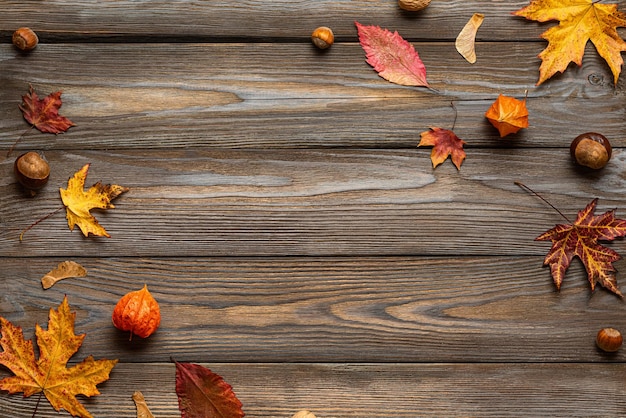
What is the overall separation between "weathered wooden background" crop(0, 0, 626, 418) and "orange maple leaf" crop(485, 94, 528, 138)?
0.13 feet

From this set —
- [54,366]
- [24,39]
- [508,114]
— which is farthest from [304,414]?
[24,39]

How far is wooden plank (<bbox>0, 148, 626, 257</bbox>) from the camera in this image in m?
1.33

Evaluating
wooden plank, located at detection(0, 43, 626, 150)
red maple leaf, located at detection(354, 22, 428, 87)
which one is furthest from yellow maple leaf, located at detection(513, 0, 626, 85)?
red maple leaf, located at detection(354, 22, 428, 87)

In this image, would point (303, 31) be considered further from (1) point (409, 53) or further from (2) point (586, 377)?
(2) point (586, 377)

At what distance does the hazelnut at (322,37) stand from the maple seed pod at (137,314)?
1.98 feet

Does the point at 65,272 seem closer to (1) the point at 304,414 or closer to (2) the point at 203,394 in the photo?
(2) the point at 203,394

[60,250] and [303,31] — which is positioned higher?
[303,31]

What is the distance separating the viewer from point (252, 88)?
1359 mm

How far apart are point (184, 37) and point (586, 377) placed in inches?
42.1

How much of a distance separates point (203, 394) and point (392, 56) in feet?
2.57

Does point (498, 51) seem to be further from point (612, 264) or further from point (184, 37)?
point (184, 37)

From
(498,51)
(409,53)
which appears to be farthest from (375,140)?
(498,51)

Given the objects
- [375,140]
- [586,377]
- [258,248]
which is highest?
[375,140]

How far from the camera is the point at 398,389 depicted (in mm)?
1294
